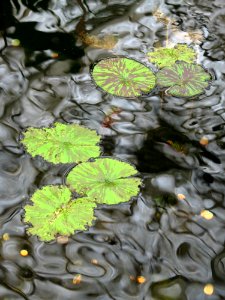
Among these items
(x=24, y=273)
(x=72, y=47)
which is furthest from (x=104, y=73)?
(x=24, y=273)

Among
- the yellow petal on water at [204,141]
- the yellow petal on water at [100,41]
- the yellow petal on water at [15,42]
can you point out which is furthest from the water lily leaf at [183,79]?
the yellow petal on water at [15,42]

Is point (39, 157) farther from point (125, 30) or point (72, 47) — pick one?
point (125, 30)

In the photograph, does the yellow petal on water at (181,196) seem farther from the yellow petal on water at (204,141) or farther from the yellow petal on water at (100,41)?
the yellow petal on water at (100,41)

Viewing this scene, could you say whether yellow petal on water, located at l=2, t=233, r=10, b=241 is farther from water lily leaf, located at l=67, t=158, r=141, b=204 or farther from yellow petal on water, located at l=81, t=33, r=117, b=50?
yellow petal on water, located at l=81, t=33, r=117, b=50

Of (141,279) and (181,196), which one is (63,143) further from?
(141,279)

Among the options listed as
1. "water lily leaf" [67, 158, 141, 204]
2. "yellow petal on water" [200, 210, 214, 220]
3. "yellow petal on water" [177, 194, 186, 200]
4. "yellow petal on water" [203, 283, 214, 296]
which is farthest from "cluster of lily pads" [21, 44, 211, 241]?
"yellow petal on water" [203, 283, 214, 296]

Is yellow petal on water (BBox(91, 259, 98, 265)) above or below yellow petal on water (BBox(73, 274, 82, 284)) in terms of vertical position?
above

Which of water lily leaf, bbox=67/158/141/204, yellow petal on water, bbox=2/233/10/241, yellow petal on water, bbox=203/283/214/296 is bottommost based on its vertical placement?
yellow petal on water, bbox=2/233/10/241
